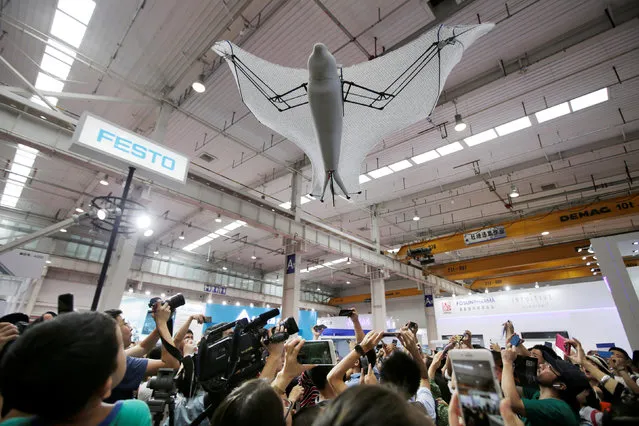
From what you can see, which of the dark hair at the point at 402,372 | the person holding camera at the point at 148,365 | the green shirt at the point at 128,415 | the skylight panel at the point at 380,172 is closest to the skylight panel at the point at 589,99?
the skylight panel at the point at 380,172

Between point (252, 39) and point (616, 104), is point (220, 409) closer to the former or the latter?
point (252, 39)

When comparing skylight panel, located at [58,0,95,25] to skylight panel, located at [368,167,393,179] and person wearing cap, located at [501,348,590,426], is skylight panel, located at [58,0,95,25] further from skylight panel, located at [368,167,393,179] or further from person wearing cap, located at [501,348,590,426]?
person wearing cap, located at [501,348,590,426]

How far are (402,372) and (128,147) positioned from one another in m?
5.04

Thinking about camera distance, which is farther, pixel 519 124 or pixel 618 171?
pixel 618 171

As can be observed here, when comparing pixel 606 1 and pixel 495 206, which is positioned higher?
pixel 606 1

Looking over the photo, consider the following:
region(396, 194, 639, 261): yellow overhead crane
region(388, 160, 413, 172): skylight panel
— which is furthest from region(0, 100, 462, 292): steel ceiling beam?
region(396, 194, 639, 261): yellow overhead crane

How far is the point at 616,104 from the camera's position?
8312 millimetres

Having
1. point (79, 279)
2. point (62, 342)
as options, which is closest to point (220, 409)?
point (62, 342)

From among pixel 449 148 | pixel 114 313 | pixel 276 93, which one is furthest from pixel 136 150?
pixel 449 148

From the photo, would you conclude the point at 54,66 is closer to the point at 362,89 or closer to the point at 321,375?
the point at 362,89

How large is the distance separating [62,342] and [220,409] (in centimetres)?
50

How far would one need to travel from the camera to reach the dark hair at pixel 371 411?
21.9 inches

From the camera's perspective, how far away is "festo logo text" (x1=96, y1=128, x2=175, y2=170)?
4707 millimetres

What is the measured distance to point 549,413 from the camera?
202 centimetres
